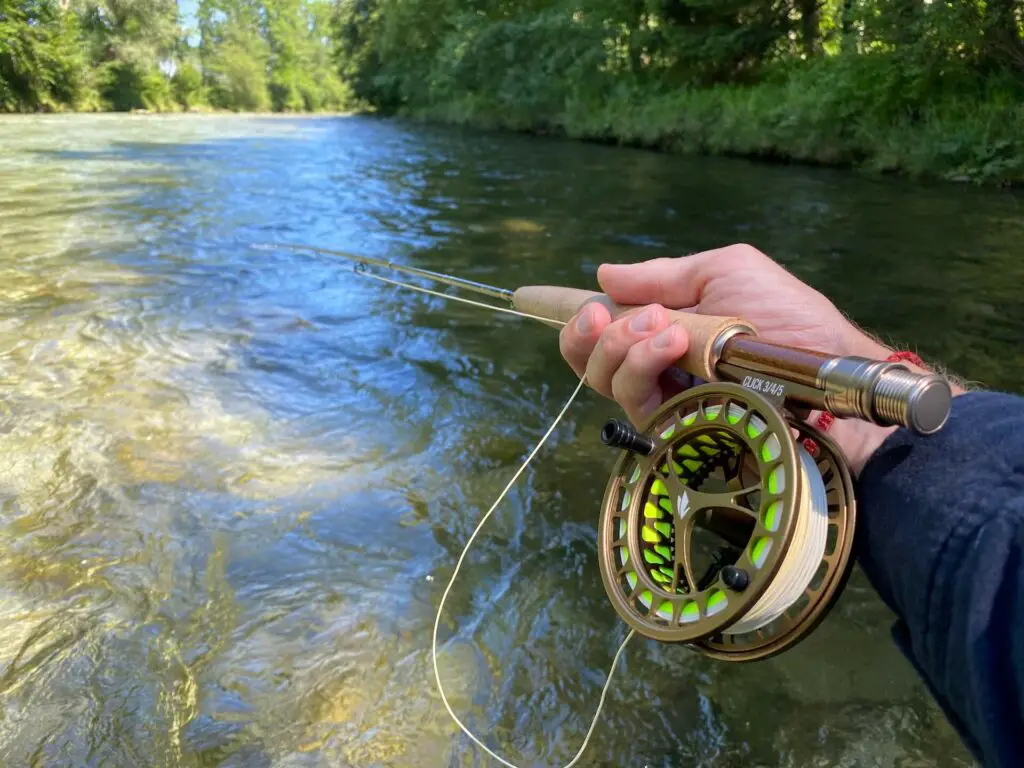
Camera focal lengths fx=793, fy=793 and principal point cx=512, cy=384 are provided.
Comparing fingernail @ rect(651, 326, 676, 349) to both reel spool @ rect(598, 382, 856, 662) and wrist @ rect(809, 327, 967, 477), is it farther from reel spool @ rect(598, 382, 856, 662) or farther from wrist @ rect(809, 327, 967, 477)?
wrist @ rect(809, 327, 967, 477)

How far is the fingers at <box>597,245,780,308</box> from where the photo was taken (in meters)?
1.81

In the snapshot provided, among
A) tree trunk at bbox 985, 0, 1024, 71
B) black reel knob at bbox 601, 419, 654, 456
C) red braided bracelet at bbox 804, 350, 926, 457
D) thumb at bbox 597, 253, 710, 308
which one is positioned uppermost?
tree trunk at bbox 985, 0, 1024, 71

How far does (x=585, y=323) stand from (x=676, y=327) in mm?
322

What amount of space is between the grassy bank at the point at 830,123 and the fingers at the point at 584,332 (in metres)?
9.65

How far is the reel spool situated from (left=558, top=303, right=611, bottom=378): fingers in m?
0.41

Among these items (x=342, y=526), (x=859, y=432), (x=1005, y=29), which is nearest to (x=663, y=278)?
(x=859, y=432)

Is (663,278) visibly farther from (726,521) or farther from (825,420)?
(726,521)

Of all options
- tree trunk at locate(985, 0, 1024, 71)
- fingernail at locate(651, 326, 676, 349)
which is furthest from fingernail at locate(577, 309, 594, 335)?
tree trunk at locate(985, 0, 1024, 71)

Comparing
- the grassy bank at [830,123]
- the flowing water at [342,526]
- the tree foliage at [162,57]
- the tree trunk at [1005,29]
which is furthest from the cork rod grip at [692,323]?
the tree foliage at [162,57]

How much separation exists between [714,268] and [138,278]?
14.5 feet

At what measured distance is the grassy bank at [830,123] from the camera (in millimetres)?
9930

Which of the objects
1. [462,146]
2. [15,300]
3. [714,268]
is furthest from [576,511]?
[462,146]

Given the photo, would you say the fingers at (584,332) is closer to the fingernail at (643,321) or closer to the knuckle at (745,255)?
the fingernail at (643,321)

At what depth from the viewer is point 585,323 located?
170cm
